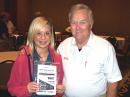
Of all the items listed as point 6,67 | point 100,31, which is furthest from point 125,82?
point 100,31

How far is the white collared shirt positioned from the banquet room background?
476 inches

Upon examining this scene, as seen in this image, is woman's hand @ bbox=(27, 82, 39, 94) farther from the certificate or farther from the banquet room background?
the banquet room background

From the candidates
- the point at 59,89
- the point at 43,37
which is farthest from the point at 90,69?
the point at 43,37

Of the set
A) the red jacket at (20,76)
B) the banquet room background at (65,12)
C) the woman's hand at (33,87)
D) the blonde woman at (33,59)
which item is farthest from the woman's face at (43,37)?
the banquet room background at (65,12)

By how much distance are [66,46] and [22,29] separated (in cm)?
1251

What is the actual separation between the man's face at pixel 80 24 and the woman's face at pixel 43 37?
24 cm

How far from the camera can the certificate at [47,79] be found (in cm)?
261

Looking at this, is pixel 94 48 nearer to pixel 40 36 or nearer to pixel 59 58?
pixel 59 58

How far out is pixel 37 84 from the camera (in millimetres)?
2611

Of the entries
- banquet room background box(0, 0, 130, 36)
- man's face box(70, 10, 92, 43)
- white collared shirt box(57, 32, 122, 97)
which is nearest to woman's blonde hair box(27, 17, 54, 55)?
man's face box(70, 10, 92, 43)

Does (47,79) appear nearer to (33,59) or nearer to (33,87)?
(33,87)

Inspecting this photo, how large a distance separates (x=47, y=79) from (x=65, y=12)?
13.4 m

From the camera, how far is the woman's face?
2.72 m

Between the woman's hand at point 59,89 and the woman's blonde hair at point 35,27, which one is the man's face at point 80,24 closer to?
the woman's blonde hair at point 35,27
